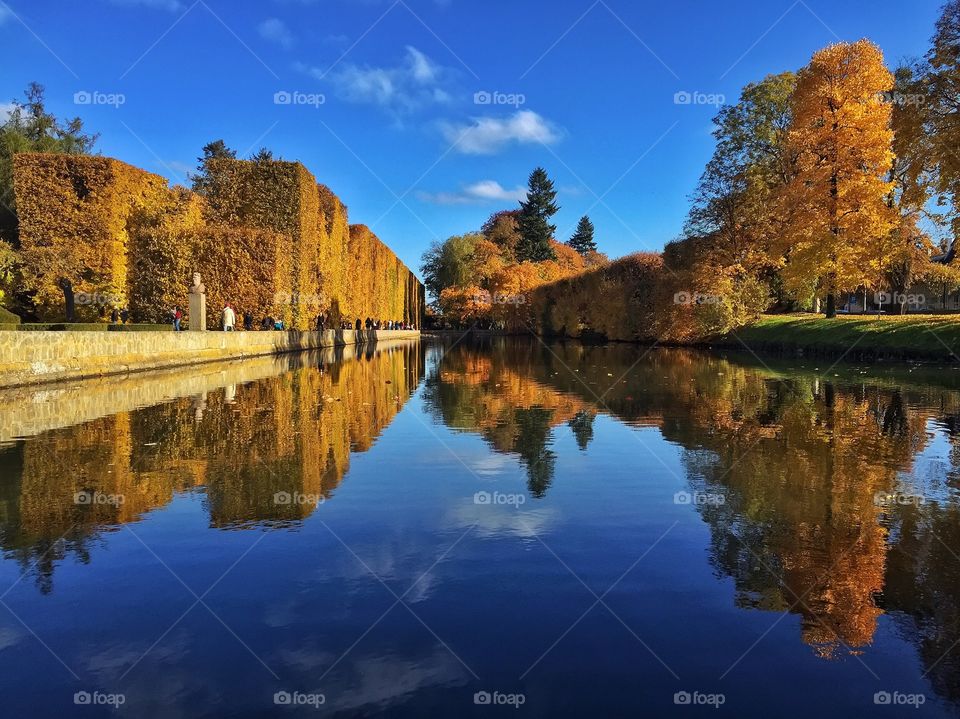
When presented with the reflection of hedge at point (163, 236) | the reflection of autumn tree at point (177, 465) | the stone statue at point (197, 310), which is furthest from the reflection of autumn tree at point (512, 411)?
the reflection of hedge at point (163, 236)

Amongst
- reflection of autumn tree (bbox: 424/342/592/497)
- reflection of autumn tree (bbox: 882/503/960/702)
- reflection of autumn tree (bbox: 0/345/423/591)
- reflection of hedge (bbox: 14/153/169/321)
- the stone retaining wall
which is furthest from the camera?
reflection of hedge (bbox: 14/153/169/321)

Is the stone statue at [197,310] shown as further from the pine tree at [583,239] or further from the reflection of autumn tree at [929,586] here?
the pine tree at [583,239]

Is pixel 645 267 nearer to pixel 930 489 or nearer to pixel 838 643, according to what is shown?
pixel 930 489

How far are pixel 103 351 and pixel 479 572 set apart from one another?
57.4 ft

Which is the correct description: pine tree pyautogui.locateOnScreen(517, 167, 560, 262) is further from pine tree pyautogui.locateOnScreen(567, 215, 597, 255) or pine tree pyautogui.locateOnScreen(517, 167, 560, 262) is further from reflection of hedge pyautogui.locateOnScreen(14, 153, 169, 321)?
reflection of hedge pyautogui.locateOnScreen(14, 153, 169, 321)

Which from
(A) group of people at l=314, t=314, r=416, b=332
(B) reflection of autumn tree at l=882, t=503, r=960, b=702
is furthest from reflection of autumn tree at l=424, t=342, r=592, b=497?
(A) group of people at l=314, t=314, r=416, b=332

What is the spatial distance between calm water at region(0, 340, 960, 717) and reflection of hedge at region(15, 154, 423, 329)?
24.8 metres

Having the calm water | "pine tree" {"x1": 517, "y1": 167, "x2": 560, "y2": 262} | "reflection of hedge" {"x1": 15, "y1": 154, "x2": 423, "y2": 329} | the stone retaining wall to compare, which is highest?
"pine tree" {"x1": 517, "y1": 167, "x2": 560, "y2": 262}

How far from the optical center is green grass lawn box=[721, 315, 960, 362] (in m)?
24.5

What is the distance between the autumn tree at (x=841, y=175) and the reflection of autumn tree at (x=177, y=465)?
23.5m

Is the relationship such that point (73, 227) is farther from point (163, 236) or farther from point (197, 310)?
point (197, 310)

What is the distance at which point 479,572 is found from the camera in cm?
447

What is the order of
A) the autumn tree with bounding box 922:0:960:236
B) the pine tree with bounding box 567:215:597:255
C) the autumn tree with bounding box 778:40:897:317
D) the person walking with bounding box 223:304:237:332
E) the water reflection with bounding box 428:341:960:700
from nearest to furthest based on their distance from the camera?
the water reflection with bounding box 428:341:960:700, the autumn tree with bounding box 922:0:960:236, the autumn tree with bounding box 778:40:897:317, the person walking with bounding box 223:304:237:332, the pine tree with bounding box 567:215:597:255

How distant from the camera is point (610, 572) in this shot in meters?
4.48
